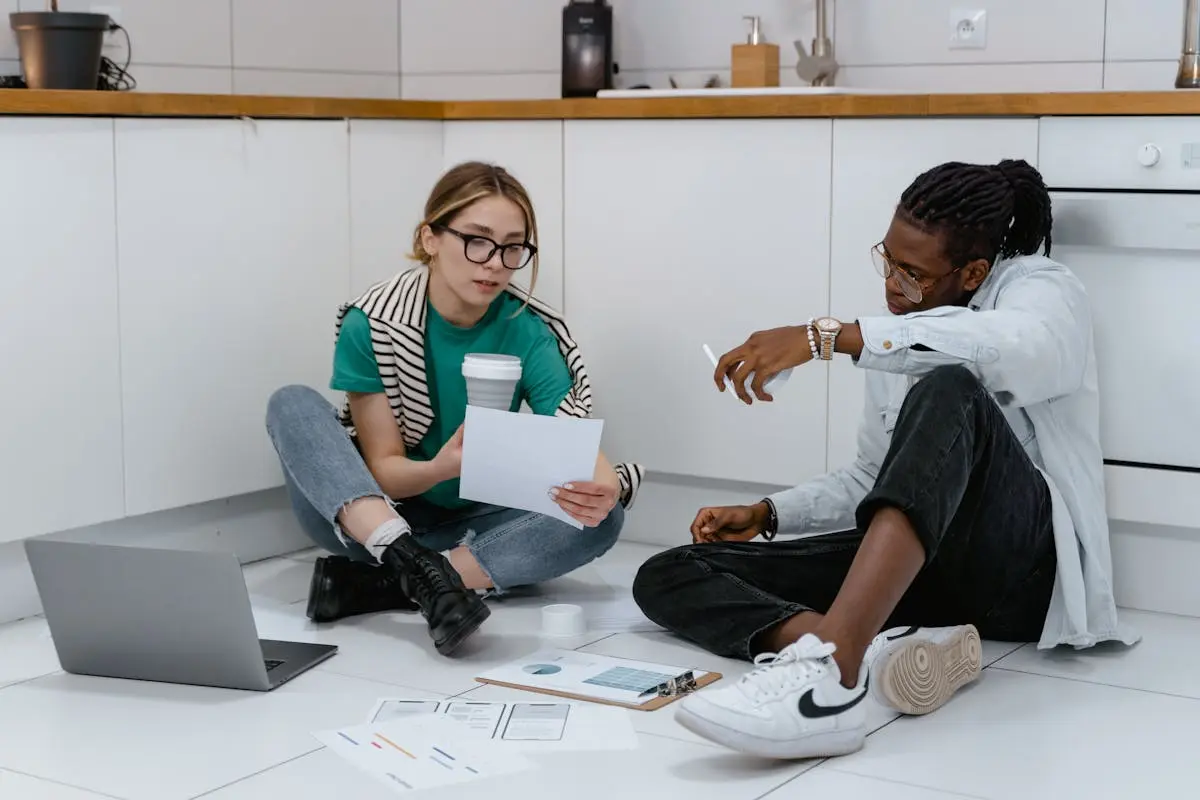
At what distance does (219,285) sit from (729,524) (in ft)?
→ 3.60

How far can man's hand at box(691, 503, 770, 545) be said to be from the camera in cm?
252

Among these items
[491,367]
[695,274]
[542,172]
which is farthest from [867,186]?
[491,367]

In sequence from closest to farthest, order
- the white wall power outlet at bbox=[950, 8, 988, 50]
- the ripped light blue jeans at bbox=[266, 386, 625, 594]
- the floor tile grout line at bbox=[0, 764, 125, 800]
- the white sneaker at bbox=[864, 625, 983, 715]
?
the floor tile grout line at bbox=[0, 764, 125, 800] → the white sneaker at bbox=[864, 625, 983, 715] → the ripped light blue jeans at bbox=[266, 386, 625, 594] → the white wall power outlet at bbox=[950, 8, 988, 50]

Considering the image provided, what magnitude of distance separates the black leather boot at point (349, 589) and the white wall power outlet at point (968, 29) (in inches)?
62.7

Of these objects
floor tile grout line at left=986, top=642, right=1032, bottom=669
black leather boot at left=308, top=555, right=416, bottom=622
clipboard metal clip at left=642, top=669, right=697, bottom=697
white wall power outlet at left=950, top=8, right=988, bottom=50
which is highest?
white wall power outlet at left=950, top=8, right=988, bottom=50

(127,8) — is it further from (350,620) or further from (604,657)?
(604,657)

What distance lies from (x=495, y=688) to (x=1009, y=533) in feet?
2.59

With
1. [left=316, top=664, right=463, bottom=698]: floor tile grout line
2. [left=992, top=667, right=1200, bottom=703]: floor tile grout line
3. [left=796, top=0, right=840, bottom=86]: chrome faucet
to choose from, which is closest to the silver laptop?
[left=316, top=664, right=463, bottom=698]: floor tile grout line

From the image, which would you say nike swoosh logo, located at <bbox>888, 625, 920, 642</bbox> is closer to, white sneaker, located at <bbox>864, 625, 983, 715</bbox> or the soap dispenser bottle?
white sneaker, located at <bbox>864, 625, 983, 715</bbox>

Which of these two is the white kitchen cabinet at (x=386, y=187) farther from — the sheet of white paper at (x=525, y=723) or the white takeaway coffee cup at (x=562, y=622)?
the sheet of white paper at (x=525, y=723)

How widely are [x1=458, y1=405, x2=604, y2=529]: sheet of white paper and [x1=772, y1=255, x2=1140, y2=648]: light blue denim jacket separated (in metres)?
0.37

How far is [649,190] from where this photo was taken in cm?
314

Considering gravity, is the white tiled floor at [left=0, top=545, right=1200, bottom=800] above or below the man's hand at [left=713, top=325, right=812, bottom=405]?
below

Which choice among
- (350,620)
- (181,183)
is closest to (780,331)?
(350,620)
